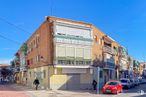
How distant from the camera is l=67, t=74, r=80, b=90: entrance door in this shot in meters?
39.9

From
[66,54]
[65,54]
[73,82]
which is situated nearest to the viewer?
[65,54]

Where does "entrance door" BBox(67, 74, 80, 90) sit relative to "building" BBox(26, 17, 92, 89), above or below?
below

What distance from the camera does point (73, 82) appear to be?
133 ft

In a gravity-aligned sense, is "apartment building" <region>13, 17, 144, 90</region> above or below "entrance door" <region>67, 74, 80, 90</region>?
above

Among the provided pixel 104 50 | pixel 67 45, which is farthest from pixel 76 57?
pixel 104 50

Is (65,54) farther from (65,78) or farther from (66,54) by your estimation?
(65,78)

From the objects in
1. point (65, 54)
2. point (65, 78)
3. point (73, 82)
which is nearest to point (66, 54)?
point (65, 54)

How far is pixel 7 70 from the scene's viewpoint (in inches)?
4582

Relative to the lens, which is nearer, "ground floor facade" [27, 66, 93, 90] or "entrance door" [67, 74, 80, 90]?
"ground floor facade" [27, 66, 93, 90]

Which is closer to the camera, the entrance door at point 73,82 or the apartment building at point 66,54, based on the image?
the apartment building at point 66,54

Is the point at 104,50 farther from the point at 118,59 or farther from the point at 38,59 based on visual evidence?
the point at 118,59

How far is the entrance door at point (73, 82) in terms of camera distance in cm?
3991

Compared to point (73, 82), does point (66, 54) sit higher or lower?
higher

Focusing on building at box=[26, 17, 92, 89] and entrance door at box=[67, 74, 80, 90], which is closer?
building at box=[26, 17, 92, 89]
